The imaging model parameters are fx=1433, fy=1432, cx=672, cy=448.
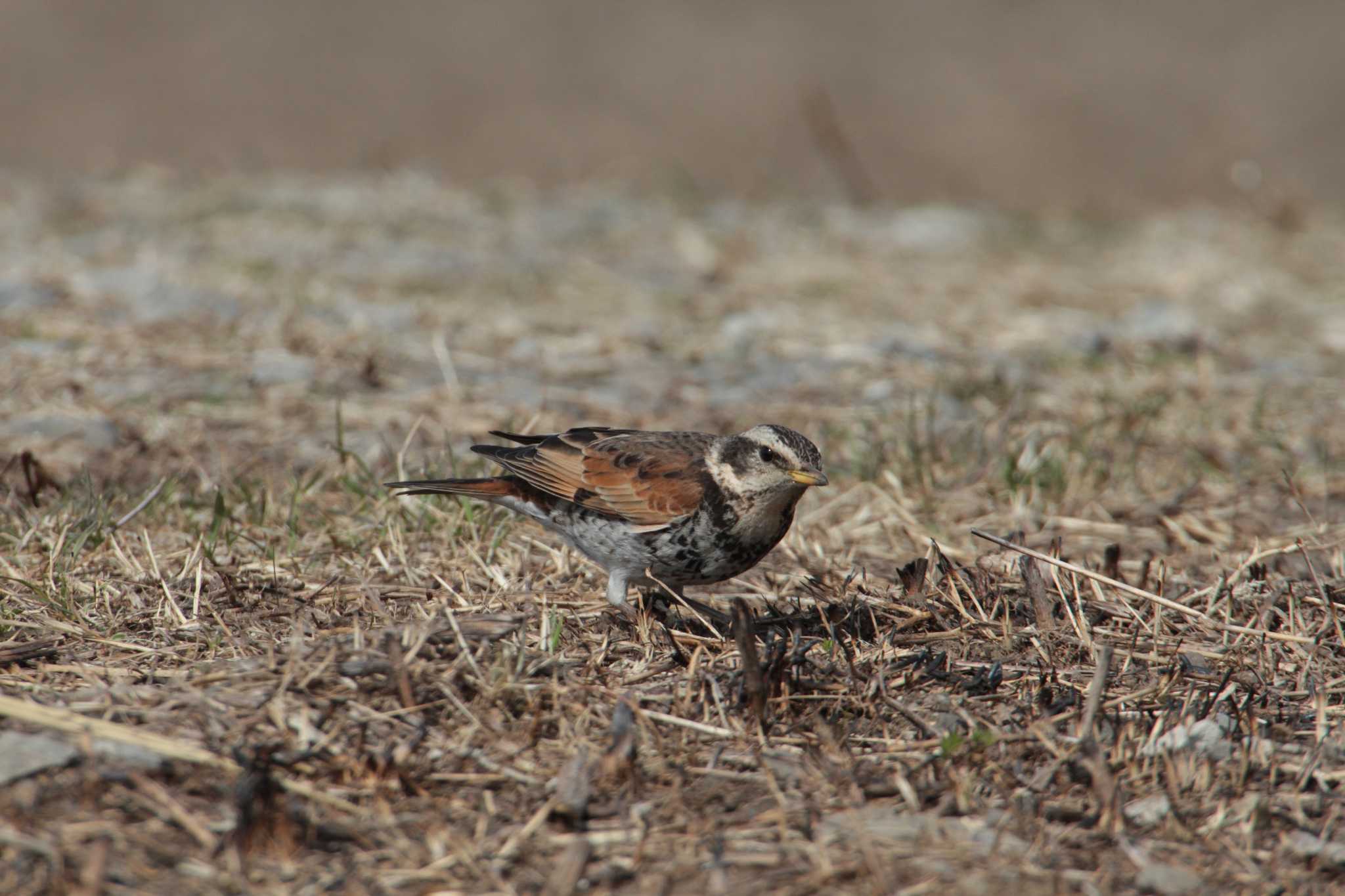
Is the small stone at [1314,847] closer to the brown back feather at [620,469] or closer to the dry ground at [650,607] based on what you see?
the dry ground at [650,607]

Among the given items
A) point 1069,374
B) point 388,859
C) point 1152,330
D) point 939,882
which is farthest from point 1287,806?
point 1152,330

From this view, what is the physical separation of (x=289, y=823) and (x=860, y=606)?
228 centimetres

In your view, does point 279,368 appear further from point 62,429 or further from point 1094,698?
point 1094,698

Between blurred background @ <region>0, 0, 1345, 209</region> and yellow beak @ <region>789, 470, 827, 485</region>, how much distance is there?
9.75m

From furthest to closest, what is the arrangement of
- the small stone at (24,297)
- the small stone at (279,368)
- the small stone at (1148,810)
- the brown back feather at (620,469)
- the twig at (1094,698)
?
the small stone at (24,297) → the small stone at (279,368) → the brown back feather at (620,469) → the twig at (1094,698) → the small stone at (1148,810)

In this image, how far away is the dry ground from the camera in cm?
367

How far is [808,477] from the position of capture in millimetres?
5117

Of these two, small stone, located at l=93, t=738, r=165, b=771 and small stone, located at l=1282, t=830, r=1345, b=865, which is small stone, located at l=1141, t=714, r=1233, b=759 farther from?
small stone, located at l=93, t=738, r=165, b=771

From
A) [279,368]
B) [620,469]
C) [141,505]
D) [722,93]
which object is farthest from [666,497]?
[722,93]

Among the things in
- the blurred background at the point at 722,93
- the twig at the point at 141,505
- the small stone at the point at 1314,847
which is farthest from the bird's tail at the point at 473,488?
the blurred background at the point at 722,93

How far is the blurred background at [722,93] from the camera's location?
16.5 m

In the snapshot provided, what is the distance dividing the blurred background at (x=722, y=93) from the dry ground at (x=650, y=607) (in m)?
5.95

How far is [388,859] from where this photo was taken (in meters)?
3.59

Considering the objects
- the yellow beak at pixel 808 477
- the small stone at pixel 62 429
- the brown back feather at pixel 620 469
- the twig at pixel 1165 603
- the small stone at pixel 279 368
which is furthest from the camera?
the small stone at pixel 279 368
